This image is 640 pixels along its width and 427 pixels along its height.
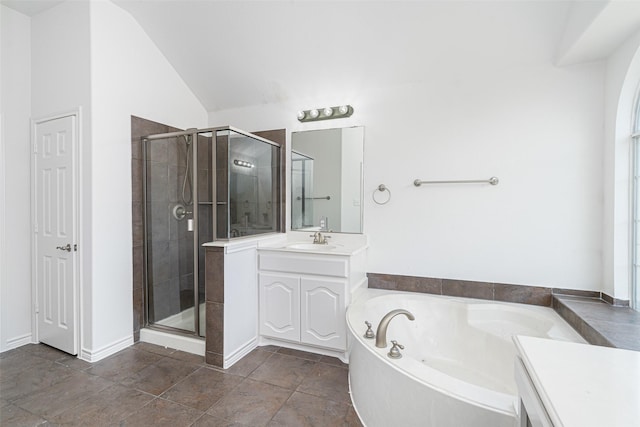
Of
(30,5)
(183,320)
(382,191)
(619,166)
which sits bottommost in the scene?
(183,320)

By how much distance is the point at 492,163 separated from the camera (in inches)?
94.3

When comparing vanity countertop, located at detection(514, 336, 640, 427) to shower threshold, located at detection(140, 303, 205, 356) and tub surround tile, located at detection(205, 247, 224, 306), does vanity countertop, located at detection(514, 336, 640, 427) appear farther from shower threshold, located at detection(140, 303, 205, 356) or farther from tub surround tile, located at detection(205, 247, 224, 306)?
shower threshold, located at detection(140, 303, 205, 356)

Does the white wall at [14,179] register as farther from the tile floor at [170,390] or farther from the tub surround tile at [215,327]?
the tub surround tile at [215,327]

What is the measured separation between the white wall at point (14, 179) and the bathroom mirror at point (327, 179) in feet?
7.69

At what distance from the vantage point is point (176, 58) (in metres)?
2.86

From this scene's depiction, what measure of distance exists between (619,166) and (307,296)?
7.81ft

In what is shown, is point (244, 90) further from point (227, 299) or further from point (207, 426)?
point (207, 426)

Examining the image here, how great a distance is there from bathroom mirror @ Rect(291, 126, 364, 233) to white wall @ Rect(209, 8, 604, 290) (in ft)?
0.37

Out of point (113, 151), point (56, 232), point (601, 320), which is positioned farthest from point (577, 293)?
point (56, 232)

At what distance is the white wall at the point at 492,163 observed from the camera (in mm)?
2174

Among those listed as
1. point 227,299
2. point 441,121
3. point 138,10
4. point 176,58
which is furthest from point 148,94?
point 441,121

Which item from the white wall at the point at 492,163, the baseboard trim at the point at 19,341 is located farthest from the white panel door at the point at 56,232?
the white wall at the point at 492,163

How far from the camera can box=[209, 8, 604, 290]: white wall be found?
217 cm

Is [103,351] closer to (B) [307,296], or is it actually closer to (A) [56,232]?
(A) [56,232]
